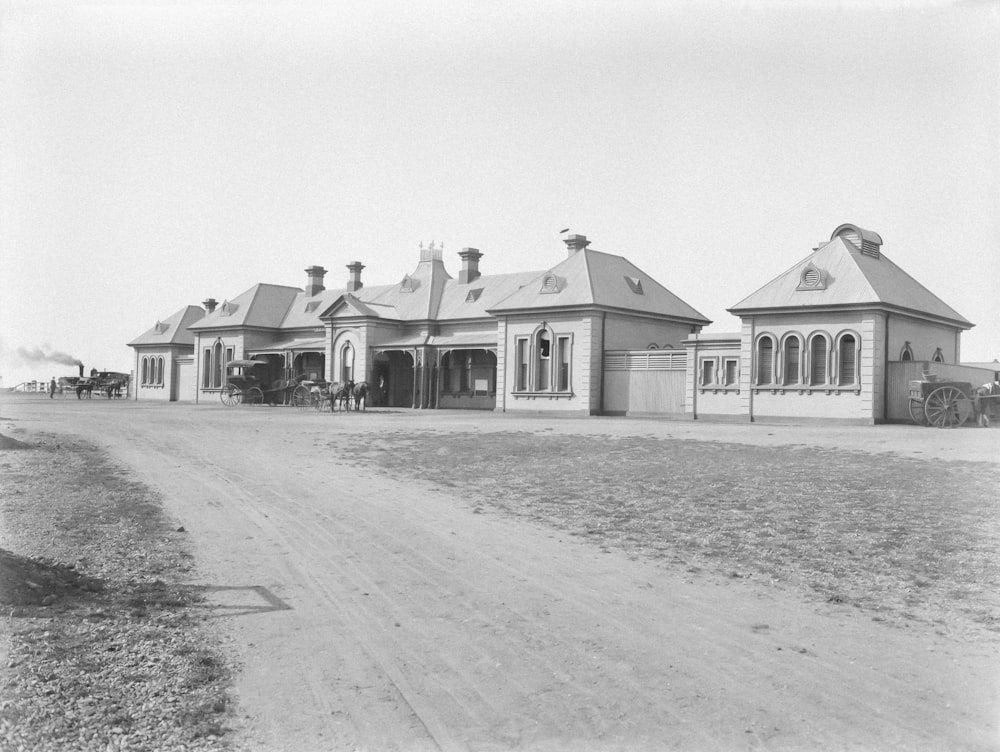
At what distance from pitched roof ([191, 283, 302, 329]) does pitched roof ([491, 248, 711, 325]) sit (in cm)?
1981

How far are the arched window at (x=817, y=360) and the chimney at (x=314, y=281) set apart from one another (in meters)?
33.8

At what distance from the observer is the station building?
2744 cm

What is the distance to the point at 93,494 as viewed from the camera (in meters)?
10.8

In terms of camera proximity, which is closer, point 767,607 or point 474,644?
point 474,644

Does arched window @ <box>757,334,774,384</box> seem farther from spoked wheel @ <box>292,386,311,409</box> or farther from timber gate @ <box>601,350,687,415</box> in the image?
spoked wheel @ <box>292,386,311,409</box>

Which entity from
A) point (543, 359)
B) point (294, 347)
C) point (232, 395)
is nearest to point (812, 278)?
point (543, 359)

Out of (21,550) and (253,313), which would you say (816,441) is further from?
(253,313)

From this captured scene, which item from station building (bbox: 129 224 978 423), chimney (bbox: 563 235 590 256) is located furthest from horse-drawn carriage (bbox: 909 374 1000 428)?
chimney (bbox: 563 235 590 256)

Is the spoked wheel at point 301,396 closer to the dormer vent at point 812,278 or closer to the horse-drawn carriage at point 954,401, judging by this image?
the dormer vent at point 812,278

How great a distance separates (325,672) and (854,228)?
28207 mm

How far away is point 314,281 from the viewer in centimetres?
5441

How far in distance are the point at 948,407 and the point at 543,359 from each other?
600 inches

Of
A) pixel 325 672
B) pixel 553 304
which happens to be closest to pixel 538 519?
pixel 325 672

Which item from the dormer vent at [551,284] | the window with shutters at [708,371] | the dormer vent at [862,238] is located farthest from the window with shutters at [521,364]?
the dormer vent at [862,238]
